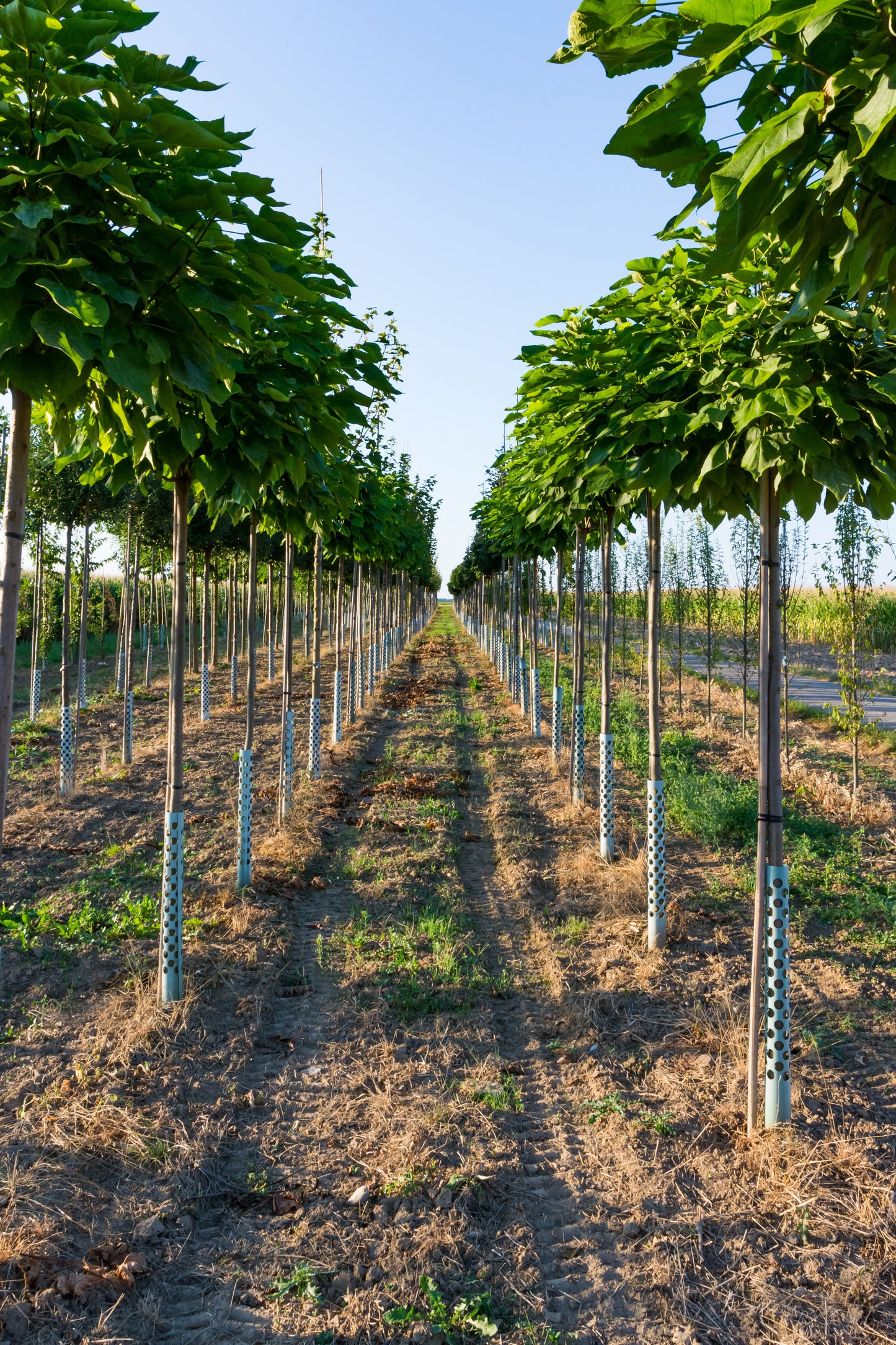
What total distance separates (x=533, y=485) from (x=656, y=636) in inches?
56.0

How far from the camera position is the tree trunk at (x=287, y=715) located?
856cm

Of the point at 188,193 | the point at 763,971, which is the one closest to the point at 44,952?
the point at 763,971

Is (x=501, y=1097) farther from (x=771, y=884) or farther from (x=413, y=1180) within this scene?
(x=771, y=884)

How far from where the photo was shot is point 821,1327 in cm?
260

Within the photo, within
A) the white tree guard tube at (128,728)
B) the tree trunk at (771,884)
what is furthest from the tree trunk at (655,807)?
the white tree guard tube at (128,728)

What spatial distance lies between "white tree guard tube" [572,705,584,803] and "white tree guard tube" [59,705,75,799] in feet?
19.3

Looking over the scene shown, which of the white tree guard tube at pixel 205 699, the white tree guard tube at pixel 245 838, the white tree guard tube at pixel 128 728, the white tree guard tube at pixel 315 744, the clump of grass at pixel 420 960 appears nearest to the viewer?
the clump of grass at pixel 420 960

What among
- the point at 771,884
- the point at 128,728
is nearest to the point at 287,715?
the point at 128,728

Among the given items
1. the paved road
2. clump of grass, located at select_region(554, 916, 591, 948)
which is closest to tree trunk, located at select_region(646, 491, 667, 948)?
clump of grass, located at select_region(554, 916, 591, 948)

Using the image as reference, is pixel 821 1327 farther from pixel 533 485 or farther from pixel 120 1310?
pixel 533 485

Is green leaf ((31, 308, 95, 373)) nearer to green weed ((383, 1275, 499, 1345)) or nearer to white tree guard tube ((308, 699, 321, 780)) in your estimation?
green weed ((383, 1275, 499, 1345))

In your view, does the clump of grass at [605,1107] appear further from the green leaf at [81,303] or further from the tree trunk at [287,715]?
the tree trunk at [287,715]

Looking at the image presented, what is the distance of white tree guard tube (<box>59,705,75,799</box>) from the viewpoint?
31.7ft

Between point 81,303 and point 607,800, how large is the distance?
6195 millimetres
